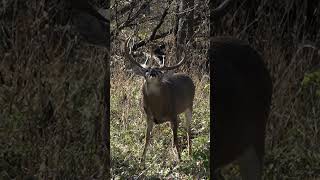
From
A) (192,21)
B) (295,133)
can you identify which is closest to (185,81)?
(192,21)

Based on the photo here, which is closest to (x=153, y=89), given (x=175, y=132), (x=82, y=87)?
(x=175, y=132)

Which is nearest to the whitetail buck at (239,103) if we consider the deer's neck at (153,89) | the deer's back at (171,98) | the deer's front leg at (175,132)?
the deer's front leg at (175,132)

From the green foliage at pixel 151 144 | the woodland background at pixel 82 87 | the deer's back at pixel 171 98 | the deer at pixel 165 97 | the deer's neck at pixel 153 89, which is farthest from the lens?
the deer's neck at pixel 153 89

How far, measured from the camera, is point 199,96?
13.1ft

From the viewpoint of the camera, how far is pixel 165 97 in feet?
14.2

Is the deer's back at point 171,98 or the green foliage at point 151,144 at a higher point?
the deer's back at point 171,98

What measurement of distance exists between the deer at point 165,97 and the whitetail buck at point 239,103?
0.71 meters

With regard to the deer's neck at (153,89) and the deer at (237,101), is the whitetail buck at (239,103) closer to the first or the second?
the deer at (237,101)

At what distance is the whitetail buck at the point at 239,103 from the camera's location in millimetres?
2902

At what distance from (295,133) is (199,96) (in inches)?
43.1

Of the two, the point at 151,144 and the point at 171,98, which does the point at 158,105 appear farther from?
the point at 151,144

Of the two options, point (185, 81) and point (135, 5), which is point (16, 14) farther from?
point (135, 5)

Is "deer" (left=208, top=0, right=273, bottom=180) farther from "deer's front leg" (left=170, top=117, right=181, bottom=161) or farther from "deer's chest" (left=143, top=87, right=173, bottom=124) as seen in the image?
"deer's chest" (left=143, top=87, right=173, bottom=124)

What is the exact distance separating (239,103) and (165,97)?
4.76 feet
